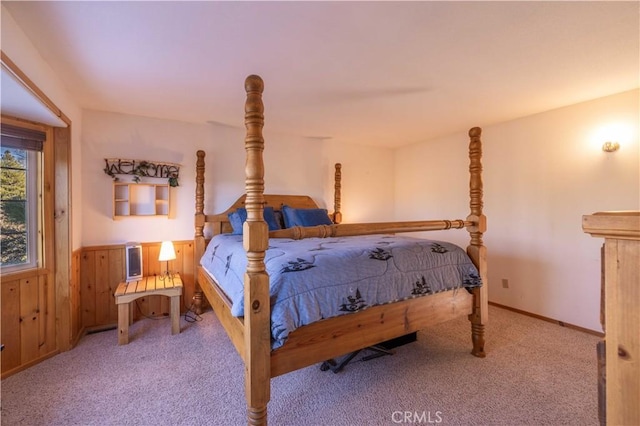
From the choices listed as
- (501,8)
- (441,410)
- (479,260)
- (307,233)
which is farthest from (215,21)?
(441,410)

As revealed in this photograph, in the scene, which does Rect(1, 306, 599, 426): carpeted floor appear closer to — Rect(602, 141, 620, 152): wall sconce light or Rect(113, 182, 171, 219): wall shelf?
Rect(113, 182, 171, 219): wall shelf

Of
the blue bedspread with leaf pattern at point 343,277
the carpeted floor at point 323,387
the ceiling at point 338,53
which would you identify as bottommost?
the carpeted floor at point 323,387

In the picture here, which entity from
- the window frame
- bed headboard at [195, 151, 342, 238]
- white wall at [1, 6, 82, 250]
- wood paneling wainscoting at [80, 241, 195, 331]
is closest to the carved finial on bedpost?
bed headboard at [195, 151, 342, 238]

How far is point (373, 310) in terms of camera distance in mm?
1726

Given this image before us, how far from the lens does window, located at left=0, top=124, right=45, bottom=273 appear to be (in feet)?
6.68

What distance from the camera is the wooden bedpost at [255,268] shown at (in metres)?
1.33

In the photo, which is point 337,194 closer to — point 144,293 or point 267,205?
point 267,205

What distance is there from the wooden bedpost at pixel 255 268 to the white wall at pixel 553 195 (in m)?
3.14

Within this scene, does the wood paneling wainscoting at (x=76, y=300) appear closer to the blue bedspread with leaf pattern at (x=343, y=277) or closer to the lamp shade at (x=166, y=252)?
the lamp shade at (x=166, y=252)

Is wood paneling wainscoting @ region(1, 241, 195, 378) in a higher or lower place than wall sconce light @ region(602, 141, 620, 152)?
lower

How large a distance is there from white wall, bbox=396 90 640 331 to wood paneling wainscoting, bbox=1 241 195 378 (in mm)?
3713

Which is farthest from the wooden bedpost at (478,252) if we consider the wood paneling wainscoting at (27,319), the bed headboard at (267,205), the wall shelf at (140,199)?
the wood paneling wainscoting at (27,319)

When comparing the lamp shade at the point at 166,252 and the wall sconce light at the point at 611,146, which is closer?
the wall sconce light at the point at 611,146

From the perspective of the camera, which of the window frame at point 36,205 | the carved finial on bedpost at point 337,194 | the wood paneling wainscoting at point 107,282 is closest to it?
the window frame at point 36,205
